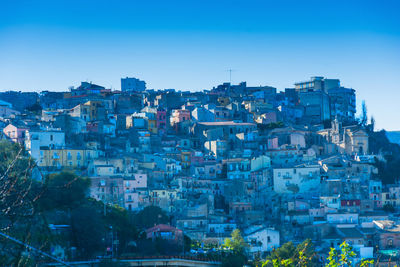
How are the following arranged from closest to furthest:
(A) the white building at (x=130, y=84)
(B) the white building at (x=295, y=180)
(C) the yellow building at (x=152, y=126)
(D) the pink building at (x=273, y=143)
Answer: (B) the white building at (x=295, y=180) < (D) the pink building at (x=273, y=143) < (C) the yellow building at (x=152, y=126) < (A) the white building at (x=130, y=84)

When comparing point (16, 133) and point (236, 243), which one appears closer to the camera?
point (236, 243)

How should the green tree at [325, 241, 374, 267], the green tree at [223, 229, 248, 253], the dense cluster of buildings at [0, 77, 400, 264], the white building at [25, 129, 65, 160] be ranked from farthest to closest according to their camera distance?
the white building at [25, 129, 65, 160]
the dense cluster of buildings at [0, 77, 400, 264]
the green tree at [223, 229, 248, 253]
the green tree at [325, 241, 374, 267]

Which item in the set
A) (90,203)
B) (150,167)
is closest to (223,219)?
(150,167)

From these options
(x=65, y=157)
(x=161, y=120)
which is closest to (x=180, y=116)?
(x=161, y=120)

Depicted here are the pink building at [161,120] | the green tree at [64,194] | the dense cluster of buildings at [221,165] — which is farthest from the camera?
the pink building at [161,120]

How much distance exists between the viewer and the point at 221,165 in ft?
147

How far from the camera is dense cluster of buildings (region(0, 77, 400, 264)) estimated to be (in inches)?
1474

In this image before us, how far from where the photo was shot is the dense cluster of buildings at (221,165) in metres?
37.4

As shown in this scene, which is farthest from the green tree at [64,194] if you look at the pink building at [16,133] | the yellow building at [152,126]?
the yellow building at [152,126]

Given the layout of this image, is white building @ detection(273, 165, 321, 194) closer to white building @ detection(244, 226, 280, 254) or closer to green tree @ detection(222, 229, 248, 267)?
white building @ detection(244, 226, 280, 254)

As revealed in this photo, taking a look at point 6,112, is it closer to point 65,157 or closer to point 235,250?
point 65,157

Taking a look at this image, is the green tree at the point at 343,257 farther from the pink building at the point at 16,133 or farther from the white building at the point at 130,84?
the white building at the point at 130,84

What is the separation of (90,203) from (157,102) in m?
25.1

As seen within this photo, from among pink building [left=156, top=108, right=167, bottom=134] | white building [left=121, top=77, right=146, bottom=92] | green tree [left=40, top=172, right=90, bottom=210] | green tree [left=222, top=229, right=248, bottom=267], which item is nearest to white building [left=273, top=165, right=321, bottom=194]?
green tree [left=222, top=229, right=248, bottom=267]
